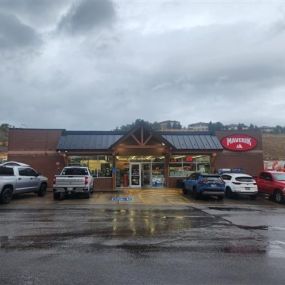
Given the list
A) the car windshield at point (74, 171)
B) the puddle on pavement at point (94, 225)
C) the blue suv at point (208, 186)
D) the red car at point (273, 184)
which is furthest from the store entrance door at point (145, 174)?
the puddle on pavement at point (94, 225)

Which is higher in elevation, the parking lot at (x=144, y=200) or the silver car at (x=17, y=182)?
the silver car at (x=17, y=182)

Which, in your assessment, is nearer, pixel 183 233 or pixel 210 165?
pixel 183 233

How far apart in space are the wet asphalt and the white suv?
10931 millimetres

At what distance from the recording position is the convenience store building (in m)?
31.8

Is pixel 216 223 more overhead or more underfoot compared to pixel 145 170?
more underfoot

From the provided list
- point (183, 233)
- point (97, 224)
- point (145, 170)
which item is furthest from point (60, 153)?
point (183, 233)

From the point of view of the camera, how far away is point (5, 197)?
2170 centimetres

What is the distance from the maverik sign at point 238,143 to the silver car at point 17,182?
15.6 m

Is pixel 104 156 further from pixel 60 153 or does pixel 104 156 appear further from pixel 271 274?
pixel 271 274

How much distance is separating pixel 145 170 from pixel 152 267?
26.2 metres

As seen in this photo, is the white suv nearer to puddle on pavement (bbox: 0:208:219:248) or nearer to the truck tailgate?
puddle on pavement (bbox: 0:208:219:248)

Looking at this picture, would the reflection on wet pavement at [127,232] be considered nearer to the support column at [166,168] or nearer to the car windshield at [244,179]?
the car windshield at [244,179]

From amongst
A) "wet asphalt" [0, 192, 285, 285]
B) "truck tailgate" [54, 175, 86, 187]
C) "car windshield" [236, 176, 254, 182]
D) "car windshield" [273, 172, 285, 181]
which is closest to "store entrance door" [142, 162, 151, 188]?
"car windshield" [236, 176, 254, 182]

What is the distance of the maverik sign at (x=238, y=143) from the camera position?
34188mm
